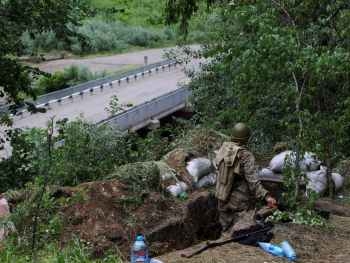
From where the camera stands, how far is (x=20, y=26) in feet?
38.3

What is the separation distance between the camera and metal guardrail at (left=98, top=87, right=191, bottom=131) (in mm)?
21452

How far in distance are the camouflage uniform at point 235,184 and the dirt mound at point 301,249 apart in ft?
1.55

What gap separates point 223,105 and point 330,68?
7500mm

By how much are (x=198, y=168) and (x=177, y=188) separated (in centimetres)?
Answer: 81

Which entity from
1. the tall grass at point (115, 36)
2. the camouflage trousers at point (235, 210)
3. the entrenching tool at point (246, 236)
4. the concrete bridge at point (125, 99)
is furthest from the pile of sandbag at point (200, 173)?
the tall grass at point (115, 36)

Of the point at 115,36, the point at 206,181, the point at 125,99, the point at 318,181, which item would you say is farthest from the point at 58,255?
the point at 115,36

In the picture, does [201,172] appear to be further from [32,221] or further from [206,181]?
[32,221]

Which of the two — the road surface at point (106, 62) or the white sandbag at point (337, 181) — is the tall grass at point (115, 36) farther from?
the white sandbag at point (337, 181)

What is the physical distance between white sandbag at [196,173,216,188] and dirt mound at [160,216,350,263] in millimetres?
2442

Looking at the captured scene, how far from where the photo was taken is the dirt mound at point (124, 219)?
24.8 ft

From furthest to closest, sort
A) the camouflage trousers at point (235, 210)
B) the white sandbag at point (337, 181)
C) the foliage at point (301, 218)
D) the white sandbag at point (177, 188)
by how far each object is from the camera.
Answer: the white sandbag at point (337, 181)
the white sandbag at point (177, 188)
the foliage at point (301, 218)
the camouflage trousers at point (235, 210)

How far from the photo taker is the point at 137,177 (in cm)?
882

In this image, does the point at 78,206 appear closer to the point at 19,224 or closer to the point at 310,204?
the point at 19,224

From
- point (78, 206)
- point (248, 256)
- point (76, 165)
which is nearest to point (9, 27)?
point (76, 165)
